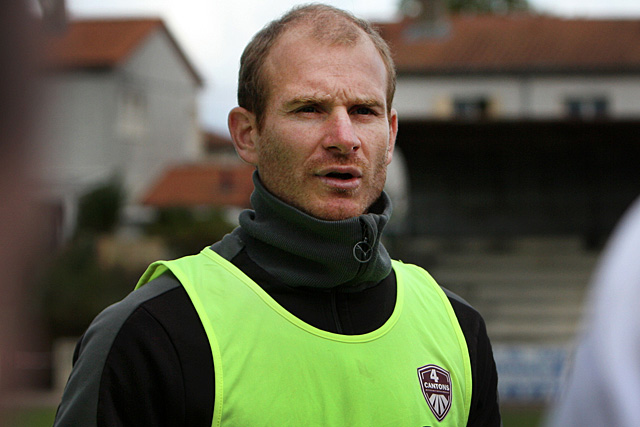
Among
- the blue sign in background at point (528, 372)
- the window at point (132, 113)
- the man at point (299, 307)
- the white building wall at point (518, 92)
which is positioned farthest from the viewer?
the window at point (132, 113)

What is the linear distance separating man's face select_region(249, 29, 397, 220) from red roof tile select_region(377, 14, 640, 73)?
2161cm

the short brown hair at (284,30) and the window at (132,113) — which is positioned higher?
the short brown hair at (284,30)

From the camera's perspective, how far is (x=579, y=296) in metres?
16.3

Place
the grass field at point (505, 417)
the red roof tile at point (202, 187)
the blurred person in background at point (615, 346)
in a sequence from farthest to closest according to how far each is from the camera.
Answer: the red roof tile at point (202, 187), the grass field at point (505, 417), the blurred person in background at point (615, 346)

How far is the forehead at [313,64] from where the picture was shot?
1717 millimetres

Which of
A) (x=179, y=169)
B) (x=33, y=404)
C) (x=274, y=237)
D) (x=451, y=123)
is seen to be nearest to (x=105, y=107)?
(x=179, y=169)

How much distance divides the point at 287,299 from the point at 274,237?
127 mm

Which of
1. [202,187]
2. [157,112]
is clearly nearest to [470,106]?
[202,187]

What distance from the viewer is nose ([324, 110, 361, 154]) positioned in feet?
5.55

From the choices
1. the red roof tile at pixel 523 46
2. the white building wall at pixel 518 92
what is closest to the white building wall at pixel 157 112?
the red roof tile at pixel 523 46

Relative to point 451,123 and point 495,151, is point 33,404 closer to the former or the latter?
point 451,123

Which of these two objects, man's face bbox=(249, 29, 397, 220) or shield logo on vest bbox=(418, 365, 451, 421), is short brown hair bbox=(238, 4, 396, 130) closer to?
man's face bbox=(249, 29, 397, 220)

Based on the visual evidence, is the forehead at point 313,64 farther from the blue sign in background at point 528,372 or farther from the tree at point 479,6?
the tree at point 479,6

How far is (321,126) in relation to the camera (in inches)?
67.5
